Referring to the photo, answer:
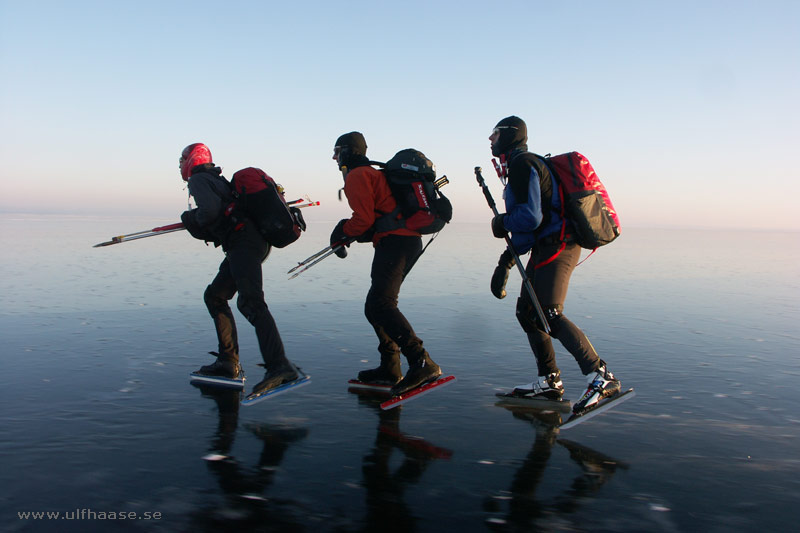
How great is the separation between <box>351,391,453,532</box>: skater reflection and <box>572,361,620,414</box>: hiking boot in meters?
1.11

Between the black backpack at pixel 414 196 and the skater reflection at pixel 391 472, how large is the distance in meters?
1.53

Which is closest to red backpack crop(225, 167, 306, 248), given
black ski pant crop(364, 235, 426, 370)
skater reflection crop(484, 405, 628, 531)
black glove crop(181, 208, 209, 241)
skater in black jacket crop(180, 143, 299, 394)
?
skater in black jacket crop(180, 143, 299, 394)

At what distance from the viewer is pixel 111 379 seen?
17.4ft

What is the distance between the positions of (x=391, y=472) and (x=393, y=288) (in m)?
1.89

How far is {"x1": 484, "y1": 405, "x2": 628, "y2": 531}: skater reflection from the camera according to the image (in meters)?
2.95

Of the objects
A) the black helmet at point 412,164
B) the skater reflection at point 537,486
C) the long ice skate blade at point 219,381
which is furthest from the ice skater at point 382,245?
the long ice skate blade at point 219,381

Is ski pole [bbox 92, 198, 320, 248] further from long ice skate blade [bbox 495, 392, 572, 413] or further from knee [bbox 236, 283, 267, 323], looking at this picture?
long ice skate blade [bbox 495, 392, 572, 413]

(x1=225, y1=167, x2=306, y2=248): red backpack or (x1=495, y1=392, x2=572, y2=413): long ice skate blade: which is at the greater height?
(x1=225, y1=167, x2=306, y2=248): red backpack

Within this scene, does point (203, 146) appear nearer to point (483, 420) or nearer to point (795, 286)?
point (483, 420)

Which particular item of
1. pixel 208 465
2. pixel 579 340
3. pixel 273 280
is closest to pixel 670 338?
pixel 579 340

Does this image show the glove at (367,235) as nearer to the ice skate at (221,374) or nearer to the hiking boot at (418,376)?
the hiking boot at (418,376)

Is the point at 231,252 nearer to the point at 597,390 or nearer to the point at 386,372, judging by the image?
the point at 386,372

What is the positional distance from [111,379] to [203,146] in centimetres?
214

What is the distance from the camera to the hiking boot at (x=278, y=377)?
189 inches
